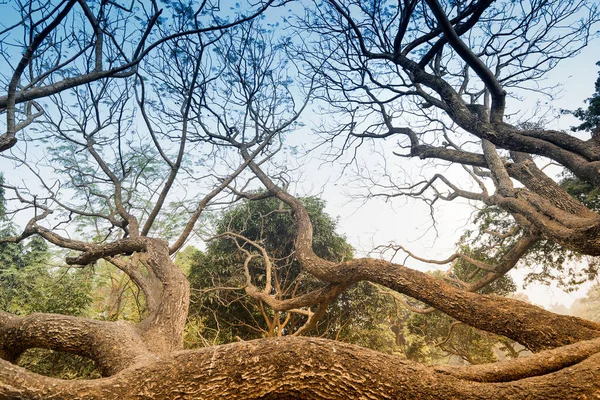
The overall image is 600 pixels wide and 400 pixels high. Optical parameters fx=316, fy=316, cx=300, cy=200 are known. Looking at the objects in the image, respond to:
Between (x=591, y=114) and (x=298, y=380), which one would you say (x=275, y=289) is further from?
(x=591, y=114)

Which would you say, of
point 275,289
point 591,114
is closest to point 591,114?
point 591,114

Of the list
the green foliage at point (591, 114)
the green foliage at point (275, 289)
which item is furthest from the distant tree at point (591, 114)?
the green foliage at point (275, 289)

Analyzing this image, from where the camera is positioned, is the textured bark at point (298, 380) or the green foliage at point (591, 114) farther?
the green foliage at point (591, 114)

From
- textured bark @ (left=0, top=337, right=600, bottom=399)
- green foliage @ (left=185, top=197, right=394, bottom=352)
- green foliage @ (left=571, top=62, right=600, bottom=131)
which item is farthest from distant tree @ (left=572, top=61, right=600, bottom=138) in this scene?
textured bark @ (left=0, top=337, right=600, bottom=399)

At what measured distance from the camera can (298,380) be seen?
1446 millimetres

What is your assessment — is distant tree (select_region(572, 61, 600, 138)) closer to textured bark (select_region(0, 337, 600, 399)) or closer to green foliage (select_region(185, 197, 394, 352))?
green foliage (select_region(185, 197, 394, 352))

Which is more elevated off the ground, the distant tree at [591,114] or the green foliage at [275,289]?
the distant tree at [591,114]

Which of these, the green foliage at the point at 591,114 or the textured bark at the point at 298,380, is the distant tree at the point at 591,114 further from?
the textured bark at the point at 298,380

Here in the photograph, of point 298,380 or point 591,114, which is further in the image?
point 591,114

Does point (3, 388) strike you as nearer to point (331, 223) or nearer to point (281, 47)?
point (281, 47)

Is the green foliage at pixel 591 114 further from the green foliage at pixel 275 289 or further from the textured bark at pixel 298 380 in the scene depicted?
the textured bark at pixel 298 380

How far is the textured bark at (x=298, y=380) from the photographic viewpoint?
4.63 feet

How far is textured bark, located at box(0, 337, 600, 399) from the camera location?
141cm

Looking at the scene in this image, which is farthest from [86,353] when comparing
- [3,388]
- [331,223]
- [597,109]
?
[597,109]
